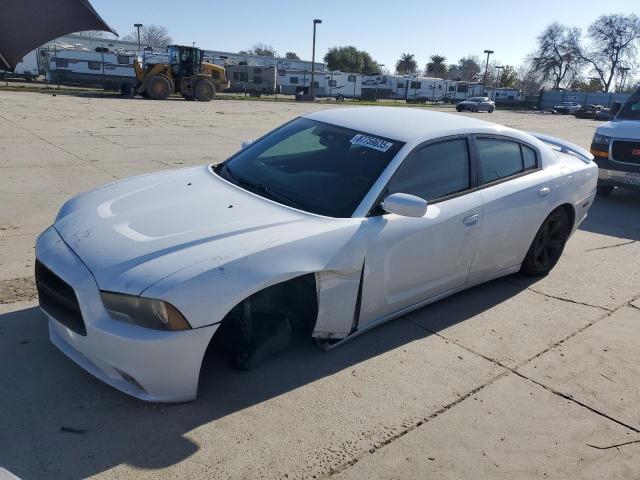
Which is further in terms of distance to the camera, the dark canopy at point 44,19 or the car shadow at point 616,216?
the car shadow at point 616,216

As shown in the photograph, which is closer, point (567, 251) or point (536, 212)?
point (536, 212)

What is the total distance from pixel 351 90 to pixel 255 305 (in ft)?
189

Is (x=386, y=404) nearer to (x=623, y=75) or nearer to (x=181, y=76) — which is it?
(x=181, y=76)

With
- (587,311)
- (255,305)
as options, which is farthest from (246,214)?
(587,311)

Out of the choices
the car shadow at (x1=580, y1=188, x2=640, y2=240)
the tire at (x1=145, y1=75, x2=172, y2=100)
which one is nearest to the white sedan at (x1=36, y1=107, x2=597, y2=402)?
the car shadow at (x1=580, y1=188, x2=640, y2=240)

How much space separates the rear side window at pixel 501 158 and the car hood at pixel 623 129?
15.9ft

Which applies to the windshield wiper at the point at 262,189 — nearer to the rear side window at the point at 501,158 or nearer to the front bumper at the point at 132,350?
the front bumper at the point at 132,350

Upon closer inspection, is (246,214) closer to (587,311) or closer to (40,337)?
(40,337)

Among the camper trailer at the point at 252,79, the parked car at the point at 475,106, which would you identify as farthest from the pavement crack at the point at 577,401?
the camper trailer at the point at 252,79

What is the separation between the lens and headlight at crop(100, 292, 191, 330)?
2551 mm

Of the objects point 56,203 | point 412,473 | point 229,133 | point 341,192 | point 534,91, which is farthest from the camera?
point 534,91

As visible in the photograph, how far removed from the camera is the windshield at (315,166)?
11.3 ft

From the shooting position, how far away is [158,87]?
29.2m

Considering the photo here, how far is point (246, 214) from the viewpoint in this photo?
10.5ft
